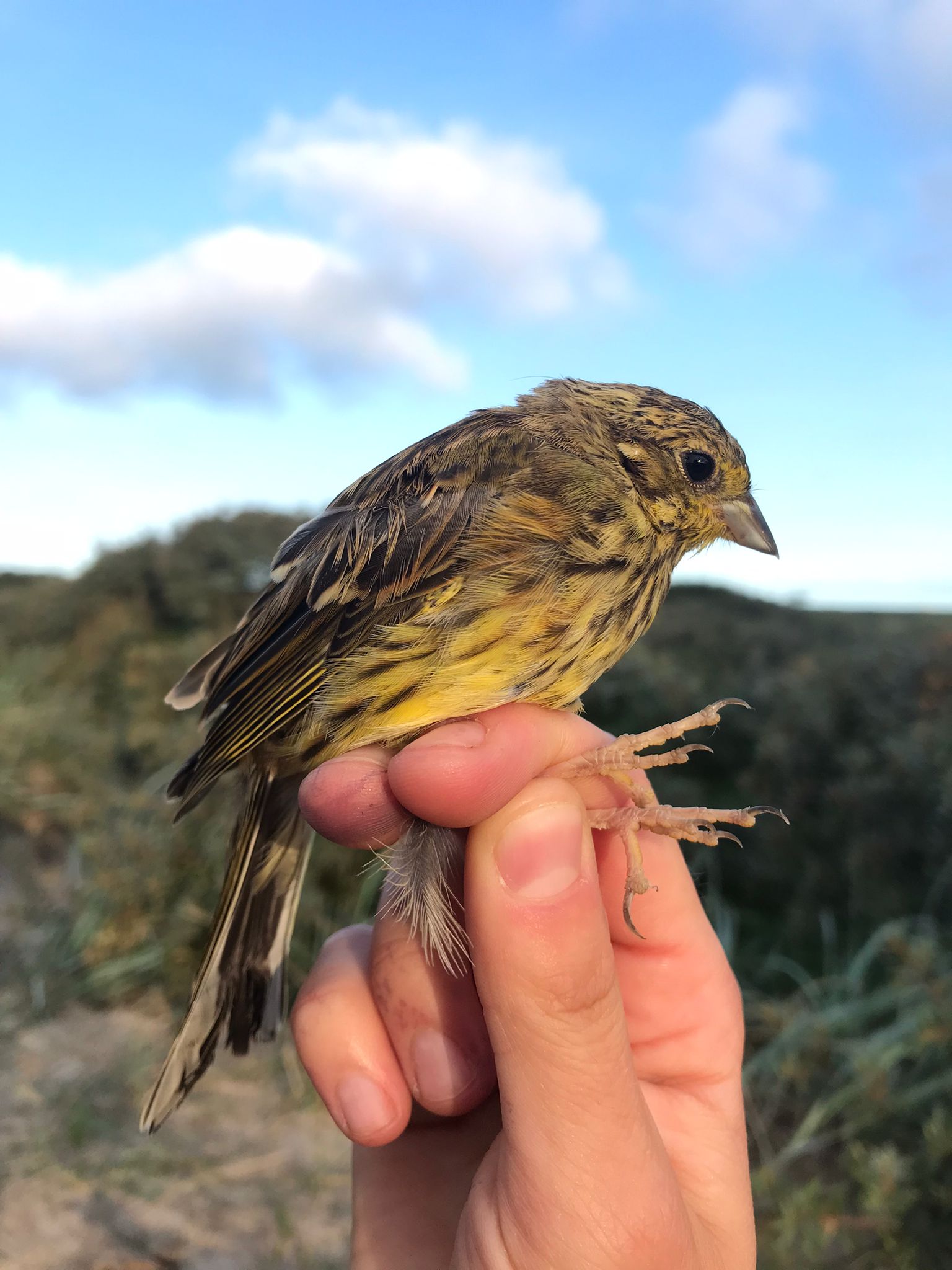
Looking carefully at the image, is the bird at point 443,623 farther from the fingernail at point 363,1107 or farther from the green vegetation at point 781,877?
the green vegetation at point 781,877

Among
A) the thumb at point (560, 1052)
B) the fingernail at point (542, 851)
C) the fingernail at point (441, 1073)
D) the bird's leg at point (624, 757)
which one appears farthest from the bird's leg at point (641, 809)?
the fingernail at point (441, 1073)

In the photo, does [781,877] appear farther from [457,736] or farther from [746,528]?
[457,736]

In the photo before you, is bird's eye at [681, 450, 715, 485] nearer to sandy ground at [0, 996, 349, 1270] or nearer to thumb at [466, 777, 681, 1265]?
thumb at [466, 777, 681, 1265]

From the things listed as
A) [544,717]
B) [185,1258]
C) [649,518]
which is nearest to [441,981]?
[544,717]

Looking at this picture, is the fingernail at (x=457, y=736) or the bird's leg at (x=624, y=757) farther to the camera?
the bird's leg at (x=624, y=757)

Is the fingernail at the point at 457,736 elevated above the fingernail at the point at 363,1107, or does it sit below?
above

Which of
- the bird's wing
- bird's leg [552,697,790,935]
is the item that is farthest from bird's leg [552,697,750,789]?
the bird's wing
